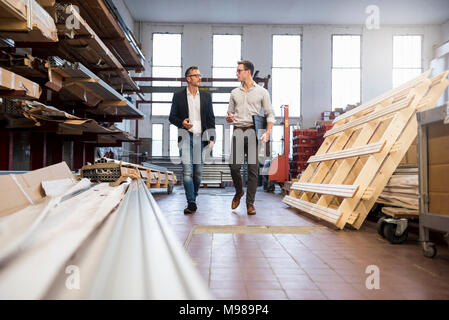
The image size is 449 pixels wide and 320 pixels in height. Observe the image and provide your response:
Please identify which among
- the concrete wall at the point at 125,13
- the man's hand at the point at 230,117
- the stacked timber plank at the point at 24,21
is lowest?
the man's hand at the point at 230,117

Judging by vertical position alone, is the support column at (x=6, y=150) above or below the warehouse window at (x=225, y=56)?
below

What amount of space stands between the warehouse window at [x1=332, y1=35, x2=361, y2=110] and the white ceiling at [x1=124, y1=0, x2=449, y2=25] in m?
1.35

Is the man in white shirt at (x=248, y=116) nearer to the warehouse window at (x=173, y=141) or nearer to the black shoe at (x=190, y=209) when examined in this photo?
the black shoe at (x=190, y=209)

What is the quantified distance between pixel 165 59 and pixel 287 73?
5.79m

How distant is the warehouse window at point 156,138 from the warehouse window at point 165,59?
22.6 inches

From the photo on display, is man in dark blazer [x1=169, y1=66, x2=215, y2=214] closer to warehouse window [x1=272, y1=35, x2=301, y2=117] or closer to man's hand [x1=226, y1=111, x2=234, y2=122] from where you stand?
man's hand [x1=226, y1=111, x2=234, y2=122]

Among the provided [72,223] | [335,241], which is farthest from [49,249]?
[335,241]

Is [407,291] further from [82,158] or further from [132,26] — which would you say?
[132,26]

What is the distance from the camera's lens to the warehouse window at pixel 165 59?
50.0 ft

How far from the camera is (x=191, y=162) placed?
14.0ft

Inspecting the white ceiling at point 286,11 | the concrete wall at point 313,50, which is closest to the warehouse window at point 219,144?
the concrete wall at point 313,50

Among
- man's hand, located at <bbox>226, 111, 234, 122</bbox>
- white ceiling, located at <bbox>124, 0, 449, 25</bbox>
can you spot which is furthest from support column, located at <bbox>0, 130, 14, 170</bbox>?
white ceiling, located at <bbox>124, 0, 449, 25</bbox>

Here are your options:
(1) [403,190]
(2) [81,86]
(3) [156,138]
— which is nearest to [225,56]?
(3) [156,138]

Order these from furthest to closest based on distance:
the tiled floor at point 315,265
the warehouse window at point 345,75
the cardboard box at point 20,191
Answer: the warehouse window at point 345,75
the cardboard box at point 20,191
the tiled floor at point 315,265
